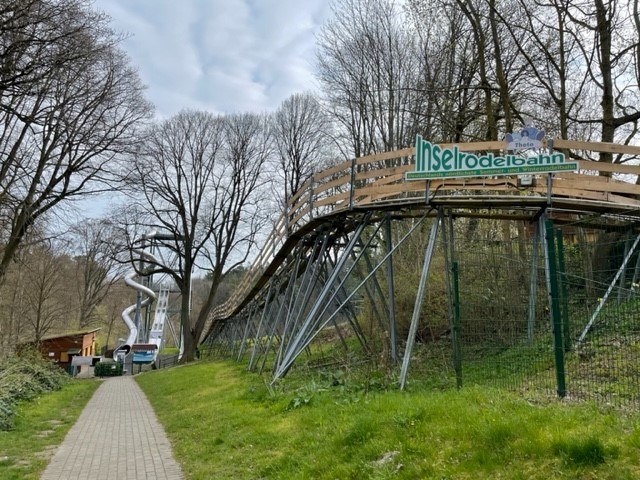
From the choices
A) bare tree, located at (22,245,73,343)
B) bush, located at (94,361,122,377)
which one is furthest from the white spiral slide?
bare tree, located at (22,245,73,343)

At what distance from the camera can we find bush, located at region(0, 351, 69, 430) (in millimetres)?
11659

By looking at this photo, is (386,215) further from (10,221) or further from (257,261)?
(10,221)

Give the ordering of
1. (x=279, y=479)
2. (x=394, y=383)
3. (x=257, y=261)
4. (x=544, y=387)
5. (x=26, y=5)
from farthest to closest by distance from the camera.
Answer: (x=257, y=261), (x=394, y=383), (x=26, y=5), (x=544, y=387), (x=279, y=479)

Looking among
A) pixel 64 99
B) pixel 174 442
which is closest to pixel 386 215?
pixel 174 442

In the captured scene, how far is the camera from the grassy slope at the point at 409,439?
161 inches

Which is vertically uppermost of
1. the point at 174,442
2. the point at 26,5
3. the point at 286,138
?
the point at 286,138

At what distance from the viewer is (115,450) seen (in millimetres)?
8508

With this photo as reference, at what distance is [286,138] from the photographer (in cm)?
3466

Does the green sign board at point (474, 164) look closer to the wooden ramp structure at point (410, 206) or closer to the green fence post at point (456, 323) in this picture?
the wooden ramp structure at point (410, 206)

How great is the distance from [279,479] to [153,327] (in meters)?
43.6

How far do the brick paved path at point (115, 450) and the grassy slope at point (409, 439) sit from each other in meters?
0.37

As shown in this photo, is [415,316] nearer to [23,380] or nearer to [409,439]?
[409,439]

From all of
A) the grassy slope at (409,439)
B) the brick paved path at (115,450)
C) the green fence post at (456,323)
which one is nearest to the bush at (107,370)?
the brick paved path at (115,450)

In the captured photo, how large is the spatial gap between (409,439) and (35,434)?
26.8 feet
